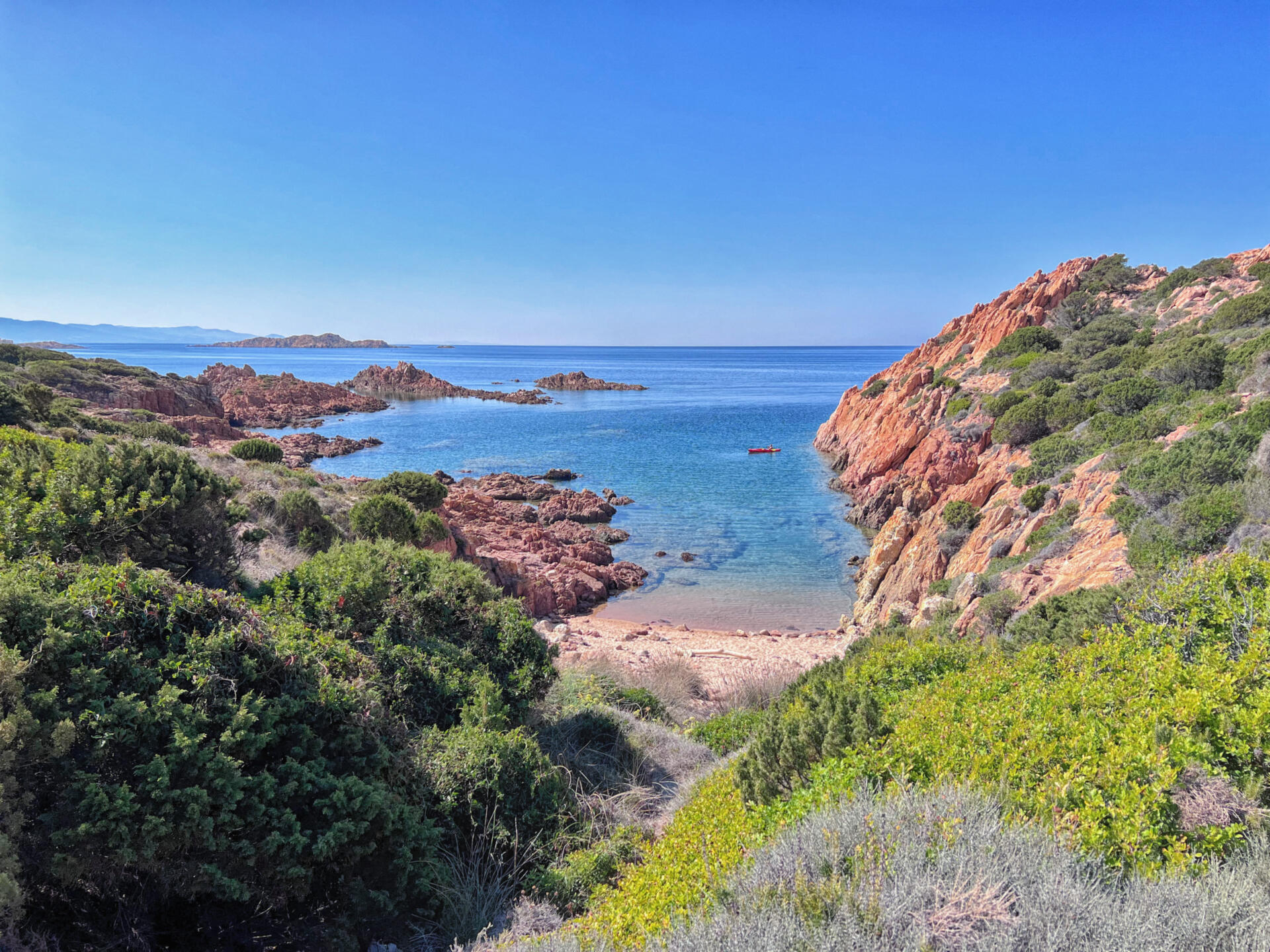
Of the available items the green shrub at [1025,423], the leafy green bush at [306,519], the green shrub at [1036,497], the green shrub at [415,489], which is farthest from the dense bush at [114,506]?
the green shrub at [1025,423]

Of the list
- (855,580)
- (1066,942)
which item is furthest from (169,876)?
(855,580)

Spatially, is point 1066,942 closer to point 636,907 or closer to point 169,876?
point 636,907

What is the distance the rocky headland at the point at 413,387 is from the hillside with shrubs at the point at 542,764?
80250mm

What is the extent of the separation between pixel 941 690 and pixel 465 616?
219 inches

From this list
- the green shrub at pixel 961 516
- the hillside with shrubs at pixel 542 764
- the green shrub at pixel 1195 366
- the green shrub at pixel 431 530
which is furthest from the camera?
the green shrub at pixel 1195 366

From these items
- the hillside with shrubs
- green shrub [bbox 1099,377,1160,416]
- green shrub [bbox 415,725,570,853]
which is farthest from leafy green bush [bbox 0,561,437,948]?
green shrub [bbox 1099,377,1160,416]

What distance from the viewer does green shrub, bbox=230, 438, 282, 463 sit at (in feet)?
104

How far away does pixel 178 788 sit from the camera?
4109 millimetres

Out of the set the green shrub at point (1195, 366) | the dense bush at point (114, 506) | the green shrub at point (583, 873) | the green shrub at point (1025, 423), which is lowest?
the green shrub at point (583, 873)

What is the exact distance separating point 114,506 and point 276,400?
7284 cm

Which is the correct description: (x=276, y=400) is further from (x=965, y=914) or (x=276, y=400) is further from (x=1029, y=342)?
(x=965, y=914)

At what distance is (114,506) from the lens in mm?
6812

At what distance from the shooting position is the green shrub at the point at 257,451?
31625 millimetres

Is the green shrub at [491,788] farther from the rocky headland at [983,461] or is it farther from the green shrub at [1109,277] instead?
the green shrub at [1109,277]
